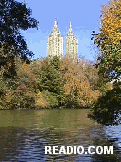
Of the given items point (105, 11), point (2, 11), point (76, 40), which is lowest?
point (2, 11)

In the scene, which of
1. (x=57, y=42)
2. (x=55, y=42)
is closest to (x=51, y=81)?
(x=55, y=42)

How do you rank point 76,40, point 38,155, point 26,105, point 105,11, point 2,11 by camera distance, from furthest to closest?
point 76,40 → point 26,105 → point 105,11 → point 2,11 → point 38,155

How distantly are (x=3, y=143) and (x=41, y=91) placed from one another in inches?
1984

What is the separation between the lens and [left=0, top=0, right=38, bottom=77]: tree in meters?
13.5

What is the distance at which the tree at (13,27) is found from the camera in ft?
A: 44.4

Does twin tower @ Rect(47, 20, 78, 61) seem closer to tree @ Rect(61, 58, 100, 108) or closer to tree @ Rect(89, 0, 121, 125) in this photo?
tree @ Rect(61, 58, 100, 108)

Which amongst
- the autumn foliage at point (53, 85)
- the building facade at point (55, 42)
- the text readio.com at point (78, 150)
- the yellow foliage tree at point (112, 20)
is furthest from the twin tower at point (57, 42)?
the text readio.com at point (78, 150)

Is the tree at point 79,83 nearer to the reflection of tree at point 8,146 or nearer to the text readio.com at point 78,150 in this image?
→ the reflection of tree at point 8,146

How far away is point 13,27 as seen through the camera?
551 inches

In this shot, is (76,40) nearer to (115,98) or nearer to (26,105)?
(26,105)

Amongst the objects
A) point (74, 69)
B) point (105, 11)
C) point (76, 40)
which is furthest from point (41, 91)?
point (76, 40)

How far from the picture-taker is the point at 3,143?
15.4 m

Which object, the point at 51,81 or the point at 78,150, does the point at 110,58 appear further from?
the point at 51,81

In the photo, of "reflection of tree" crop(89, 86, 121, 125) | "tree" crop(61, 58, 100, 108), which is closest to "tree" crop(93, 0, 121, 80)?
"reflection of tree" crop(89, 86, 121, 125)
